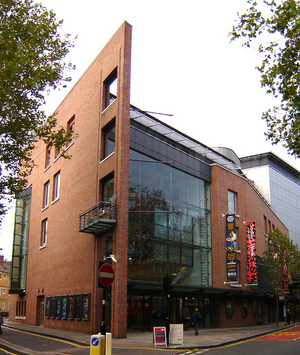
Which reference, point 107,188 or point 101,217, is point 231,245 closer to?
point 107,188

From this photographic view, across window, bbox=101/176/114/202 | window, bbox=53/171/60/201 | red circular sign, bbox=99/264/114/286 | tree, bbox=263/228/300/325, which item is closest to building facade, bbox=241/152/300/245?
tree, bbox=263/228/300/325

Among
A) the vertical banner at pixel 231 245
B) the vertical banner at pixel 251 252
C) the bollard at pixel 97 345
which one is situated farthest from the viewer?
the vertical banner at pixel 251 252

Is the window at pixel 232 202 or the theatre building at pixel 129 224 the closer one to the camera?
the theatre building at pixel 129 224

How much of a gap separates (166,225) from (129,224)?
3.49m

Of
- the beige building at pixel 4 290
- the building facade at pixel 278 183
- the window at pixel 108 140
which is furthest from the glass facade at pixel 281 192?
the beige building at pixel 4 290

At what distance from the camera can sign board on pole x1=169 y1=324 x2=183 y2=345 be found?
57.4 ft

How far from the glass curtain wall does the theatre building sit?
0.07 m

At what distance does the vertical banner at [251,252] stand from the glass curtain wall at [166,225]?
4.49 meters

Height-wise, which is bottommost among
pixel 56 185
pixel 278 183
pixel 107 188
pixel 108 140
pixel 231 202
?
pixel 107 188

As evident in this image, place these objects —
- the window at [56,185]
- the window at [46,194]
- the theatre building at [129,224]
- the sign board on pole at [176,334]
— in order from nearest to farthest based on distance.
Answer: the sign board on pole at [176,334] → the theatre building at [129,224] → the window at [56,185] → the window at [46,194]

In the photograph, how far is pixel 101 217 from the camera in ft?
76.5

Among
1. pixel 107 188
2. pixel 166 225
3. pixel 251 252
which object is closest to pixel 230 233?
pixel 251 252

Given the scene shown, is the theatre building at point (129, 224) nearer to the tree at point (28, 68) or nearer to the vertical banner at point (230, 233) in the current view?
the vertical banner at point (230, 233)

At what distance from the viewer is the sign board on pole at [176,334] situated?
17484 millimetres
